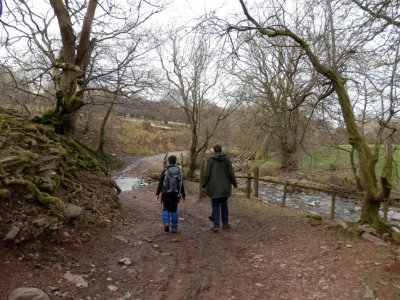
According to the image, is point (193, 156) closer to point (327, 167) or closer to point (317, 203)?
point (317, 203)

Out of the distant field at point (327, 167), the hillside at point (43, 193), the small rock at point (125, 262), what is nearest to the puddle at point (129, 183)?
the distant field at point (327, 167)

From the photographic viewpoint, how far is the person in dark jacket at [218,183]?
7.64m

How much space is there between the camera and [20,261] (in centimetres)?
471

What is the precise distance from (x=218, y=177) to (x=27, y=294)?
4506 millimetres

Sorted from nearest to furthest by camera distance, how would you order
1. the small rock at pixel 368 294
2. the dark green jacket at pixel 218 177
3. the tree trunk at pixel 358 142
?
the small rock at pixel 368 294 → the tree trunk at pixel 358 142 → the dark green jacket at pixel 218 177

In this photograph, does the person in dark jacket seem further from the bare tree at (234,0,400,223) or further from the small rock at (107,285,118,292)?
the small rock at (107,285,118,292)

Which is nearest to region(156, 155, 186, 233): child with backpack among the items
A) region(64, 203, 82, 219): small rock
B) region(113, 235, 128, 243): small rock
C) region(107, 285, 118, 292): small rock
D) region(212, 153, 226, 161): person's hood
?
region(212, 153, 226, 161): person's hood

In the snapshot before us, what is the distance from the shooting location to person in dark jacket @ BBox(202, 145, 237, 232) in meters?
7.64

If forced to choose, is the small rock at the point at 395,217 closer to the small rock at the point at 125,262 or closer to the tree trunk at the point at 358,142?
the tree trunk at the point at 358,142

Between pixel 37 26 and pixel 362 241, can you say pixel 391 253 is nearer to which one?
pixel 362 241

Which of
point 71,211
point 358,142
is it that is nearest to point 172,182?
point 71,211

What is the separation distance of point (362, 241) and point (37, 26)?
1325 cm

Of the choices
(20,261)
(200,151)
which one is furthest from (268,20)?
(200,151)

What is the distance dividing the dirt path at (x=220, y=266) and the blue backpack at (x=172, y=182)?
85 centimetres
